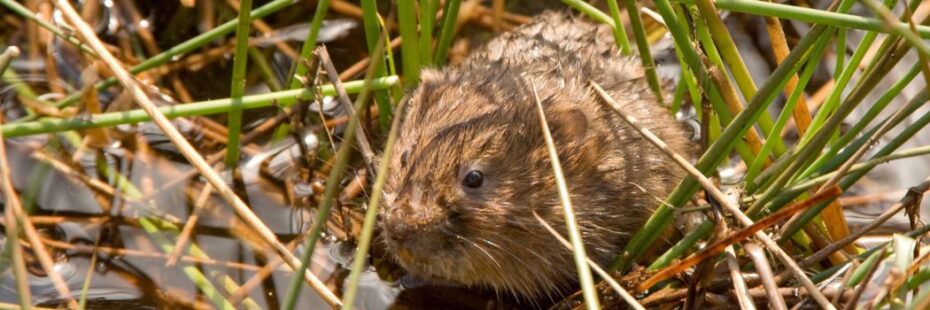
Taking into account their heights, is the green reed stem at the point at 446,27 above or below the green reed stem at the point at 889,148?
above

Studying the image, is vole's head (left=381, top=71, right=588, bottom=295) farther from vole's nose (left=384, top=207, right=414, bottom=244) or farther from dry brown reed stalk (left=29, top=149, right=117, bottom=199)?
dry brown reed stalk (left=29, top=149, right=117, bottom=199)

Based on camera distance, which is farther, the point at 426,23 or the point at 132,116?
the point at 426,23

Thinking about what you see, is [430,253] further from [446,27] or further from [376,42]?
[446,27]

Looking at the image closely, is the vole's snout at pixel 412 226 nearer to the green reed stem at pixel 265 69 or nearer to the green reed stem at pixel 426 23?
the green reed stem at pixel 426 23

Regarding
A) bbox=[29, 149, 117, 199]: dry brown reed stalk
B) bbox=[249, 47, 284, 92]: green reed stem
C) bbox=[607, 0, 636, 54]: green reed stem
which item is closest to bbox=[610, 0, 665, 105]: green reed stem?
bbox=[607, 0, 636, 54]: green reed stem

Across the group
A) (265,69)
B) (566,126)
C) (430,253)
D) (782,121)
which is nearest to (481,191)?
(430,253)

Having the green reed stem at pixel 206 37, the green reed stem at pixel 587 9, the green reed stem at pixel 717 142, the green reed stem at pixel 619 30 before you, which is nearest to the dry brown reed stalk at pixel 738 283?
the green reed stem at pixel 717 142
